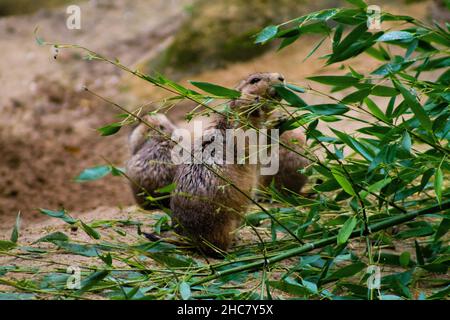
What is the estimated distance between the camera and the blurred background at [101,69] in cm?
834

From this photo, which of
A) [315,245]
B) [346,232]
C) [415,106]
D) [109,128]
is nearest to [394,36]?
[415,106]

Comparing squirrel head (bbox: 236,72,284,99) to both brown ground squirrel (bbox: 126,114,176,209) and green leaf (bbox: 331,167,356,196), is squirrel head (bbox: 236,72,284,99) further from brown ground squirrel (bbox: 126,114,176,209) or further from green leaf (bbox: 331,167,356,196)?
green leaf (bbox: 331,167,356,196)

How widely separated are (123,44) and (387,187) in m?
7.74

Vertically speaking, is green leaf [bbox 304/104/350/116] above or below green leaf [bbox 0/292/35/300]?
above

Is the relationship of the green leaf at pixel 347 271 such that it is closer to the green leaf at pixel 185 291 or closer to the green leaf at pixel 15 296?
the green leaf at pixel 185 291

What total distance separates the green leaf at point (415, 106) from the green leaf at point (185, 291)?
1514mm

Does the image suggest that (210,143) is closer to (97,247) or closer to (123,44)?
(97,247)

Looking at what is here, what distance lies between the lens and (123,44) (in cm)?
1134

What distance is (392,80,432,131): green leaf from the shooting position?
370 centimetres

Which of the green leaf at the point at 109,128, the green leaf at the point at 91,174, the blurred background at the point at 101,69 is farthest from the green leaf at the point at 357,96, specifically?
the blurred background at the point at 101,69

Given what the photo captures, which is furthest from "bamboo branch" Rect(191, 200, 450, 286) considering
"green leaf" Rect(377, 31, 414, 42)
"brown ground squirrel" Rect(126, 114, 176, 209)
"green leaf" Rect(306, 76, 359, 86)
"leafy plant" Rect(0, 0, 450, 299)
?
"brown ground squirrel" Rect(126, 114, 176, 209)

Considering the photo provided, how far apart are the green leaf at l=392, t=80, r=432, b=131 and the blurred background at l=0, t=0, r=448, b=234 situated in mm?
4438
